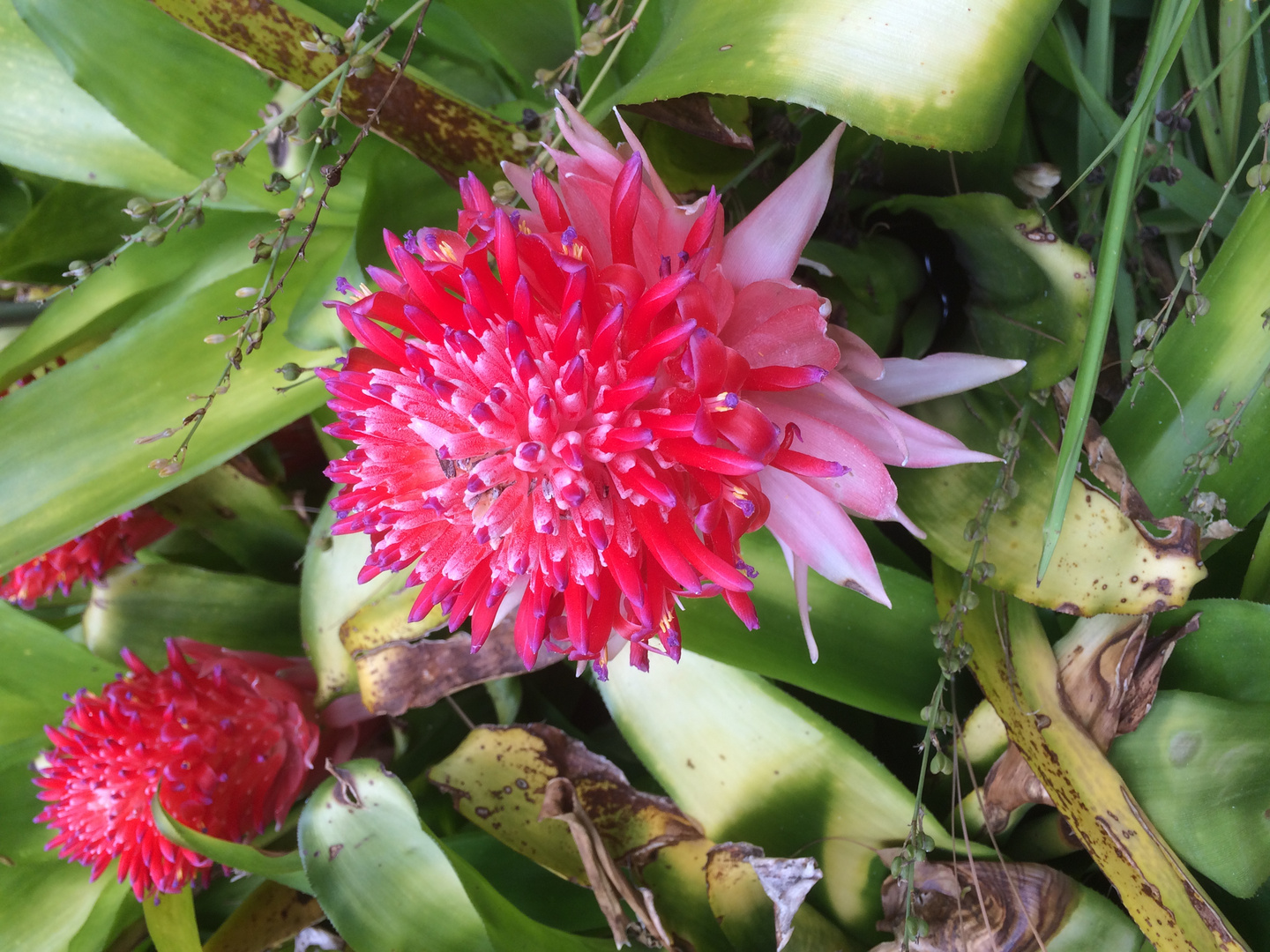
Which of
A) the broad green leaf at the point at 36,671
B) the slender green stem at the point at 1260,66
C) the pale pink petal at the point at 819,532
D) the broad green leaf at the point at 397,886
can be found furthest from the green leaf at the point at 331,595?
the slender green stem at the point at 1260,66

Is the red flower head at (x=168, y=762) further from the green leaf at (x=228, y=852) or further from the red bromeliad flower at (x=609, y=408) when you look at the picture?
the red bromeliad flower at (x=609, y=408)

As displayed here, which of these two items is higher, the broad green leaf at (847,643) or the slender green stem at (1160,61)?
the slender green stem at (1160,61)

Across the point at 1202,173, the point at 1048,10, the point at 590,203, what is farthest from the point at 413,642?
the point at 1202,173

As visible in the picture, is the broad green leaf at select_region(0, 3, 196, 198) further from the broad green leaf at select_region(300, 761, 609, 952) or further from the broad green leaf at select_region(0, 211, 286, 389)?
the broad green leaf at select_region(300, 761, 609, 952)

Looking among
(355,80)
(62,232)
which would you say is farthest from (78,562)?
(355,80)

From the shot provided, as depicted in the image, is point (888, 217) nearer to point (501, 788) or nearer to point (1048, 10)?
point (1048, 10)

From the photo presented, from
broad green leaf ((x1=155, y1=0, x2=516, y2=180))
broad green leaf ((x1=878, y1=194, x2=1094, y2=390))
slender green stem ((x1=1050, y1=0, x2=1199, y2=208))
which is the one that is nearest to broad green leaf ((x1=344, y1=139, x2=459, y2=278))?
broad green leaf ((x1=155, y1=0, x2=516, y2=180))
